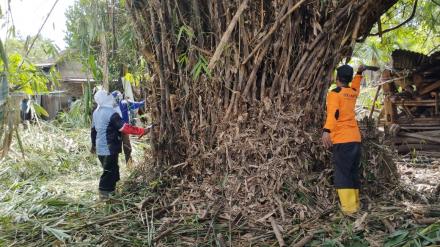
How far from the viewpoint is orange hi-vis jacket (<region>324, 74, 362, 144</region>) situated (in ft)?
12.9

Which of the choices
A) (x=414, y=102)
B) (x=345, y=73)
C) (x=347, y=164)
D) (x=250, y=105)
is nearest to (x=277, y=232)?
(x=347, y=164)

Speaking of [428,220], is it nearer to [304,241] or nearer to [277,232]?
[304,241]

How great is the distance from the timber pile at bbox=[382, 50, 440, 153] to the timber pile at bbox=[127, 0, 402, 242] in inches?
168

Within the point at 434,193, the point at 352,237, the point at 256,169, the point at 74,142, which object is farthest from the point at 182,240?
the point at 74,142

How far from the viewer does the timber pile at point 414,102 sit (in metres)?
8.23

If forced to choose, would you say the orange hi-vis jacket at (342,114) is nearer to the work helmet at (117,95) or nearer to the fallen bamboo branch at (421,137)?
the work helmet at (117,95)

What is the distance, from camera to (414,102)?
8.55 metres

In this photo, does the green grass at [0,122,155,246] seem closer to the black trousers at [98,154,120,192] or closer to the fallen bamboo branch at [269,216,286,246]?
the black trousers at [98,154,120,192]

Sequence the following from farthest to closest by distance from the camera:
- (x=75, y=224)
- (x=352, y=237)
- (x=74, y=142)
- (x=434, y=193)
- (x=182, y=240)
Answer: (x=74, y=142)
(x=434, y=193)
(x=75, y=224)
(x=182, y=240)
(x=352, y=237)

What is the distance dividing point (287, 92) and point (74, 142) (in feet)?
17.5

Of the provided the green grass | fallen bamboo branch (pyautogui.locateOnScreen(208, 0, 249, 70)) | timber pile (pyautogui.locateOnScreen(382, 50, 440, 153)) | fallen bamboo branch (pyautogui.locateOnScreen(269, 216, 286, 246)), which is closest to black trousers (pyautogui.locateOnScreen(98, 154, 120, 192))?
the green grass

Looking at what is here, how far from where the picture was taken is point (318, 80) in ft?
13.6

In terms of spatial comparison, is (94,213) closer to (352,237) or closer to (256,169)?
(256,169)

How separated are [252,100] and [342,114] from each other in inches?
33.0
